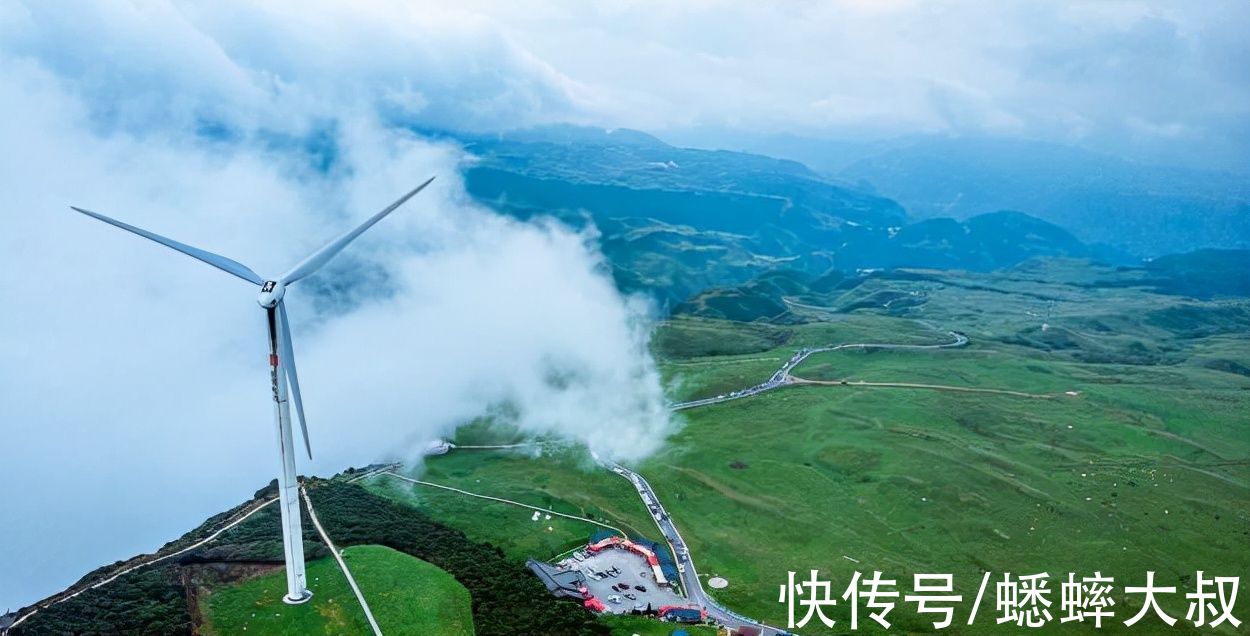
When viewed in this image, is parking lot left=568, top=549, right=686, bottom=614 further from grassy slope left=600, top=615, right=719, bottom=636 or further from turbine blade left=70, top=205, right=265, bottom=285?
turbine blade left=70, top=205, right=265, bottom=285

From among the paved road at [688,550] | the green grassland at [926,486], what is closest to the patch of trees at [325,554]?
the green grassland at [926,486]

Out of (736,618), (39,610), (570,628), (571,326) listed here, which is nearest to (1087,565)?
(736,618)

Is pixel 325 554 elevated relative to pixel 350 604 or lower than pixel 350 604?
elevated

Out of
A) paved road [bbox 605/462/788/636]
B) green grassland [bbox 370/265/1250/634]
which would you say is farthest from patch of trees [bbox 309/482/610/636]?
paved road [bbox 605/462/788/636]

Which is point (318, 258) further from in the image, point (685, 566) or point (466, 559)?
point (685, 566)

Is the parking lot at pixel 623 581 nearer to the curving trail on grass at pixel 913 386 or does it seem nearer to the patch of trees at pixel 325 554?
the patch of trees at pixel 325 554

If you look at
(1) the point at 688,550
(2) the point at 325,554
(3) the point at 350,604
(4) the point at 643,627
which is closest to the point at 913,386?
(1) the point at 688,550
